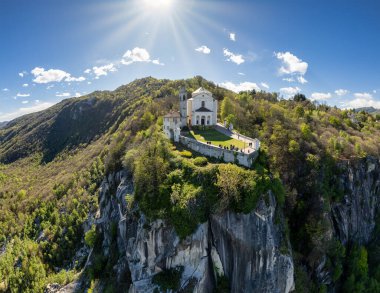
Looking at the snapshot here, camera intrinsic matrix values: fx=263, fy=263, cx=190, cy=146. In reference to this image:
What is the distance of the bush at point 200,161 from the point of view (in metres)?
35.1

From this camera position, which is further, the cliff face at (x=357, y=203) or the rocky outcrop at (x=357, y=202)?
the rocky outcrop at (x=357, y=202)

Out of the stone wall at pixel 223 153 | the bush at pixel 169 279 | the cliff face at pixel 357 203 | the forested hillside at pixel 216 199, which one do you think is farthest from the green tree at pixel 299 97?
the bush at pixel 169 279

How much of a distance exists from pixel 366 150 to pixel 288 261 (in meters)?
42.9

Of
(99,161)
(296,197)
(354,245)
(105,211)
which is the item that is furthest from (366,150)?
(99,161)

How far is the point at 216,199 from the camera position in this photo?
30.9 m

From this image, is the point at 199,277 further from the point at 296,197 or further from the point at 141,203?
the point at 296,197

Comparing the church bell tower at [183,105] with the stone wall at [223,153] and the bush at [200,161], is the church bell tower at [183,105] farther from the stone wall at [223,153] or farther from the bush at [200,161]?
the bush at [200,161]

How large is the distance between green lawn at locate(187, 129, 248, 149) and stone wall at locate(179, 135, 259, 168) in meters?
2.42

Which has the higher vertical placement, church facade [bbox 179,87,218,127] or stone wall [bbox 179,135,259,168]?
church facade [bbox 179,87,218,127]

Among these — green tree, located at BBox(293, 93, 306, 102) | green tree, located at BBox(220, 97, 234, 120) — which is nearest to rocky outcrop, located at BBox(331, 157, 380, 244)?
green tree, located at BBox(220, 97, 234, 120)

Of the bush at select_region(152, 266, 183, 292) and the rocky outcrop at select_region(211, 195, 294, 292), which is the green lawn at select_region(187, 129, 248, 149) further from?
the bush at select_region(152, 266, 183, 292)

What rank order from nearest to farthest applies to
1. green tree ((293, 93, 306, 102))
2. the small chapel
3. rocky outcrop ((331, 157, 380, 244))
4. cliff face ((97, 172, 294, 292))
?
cliff face ((97, 172, 294, 292))
rocky outcrop ((331, 157, 380, 244))
the small chapel
green tree ((293, 93, 306, 102))

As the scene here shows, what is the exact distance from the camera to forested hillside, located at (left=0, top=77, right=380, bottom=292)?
1249 inches

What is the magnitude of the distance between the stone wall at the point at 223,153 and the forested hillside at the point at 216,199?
113 cm
